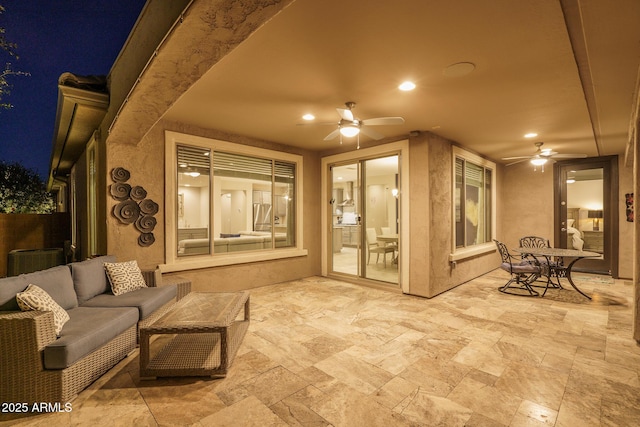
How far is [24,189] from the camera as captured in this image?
412 inches

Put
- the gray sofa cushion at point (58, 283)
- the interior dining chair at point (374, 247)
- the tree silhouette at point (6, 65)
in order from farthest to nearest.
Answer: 1. the interior dining chair at point (374, 247)
2. the tree silhouette at point (6, 65)
3. the gray sofa cushion at point (58, 283)

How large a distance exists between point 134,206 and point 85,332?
2166 mm

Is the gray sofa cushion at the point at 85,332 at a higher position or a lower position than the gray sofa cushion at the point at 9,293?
lower

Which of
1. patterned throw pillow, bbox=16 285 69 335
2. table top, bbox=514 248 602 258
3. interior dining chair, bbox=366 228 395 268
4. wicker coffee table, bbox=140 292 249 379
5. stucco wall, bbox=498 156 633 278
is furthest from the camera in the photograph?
stucco wall, bbox=498 156 633 278

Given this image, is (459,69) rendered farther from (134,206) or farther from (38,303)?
(134,206)

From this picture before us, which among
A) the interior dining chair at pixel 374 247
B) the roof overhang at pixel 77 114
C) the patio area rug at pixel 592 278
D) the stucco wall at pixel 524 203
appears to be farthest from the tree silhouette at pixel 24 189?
the patio area rug at pixel 592 278

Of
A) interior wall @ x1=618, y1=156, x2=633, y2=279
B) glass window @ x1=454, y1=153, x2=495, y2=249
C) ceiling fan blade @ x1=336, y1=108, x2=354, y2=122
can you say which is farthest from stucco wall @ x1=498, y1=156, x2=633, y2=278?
ceiling fan blade @ x1=336, y1=108, x2=354, y2=122

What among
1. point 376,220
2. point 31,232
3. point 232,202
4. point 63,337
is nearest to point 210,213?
point 232,202

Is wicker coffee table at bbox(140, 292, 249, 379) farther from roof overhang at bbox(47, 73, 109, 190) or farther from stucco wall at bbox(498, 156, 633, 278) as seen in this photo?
stucco wall at bbox(498, 156, 633, 278)

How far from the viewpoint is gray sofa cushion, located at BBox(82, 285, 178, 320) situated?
2879 millimetres

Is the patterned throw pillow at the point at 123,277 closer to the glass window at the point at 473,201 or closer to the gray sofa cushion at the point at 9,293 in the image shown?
the gray sofa cushion at the point at 9,293

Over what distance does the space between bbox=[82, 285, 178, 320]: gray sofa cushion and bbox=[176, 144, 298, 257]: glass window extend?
1.22m

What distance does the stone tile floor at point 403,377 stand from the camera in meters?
1.90

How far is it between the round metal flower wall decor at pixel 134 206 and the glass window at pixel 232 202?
0.39m
